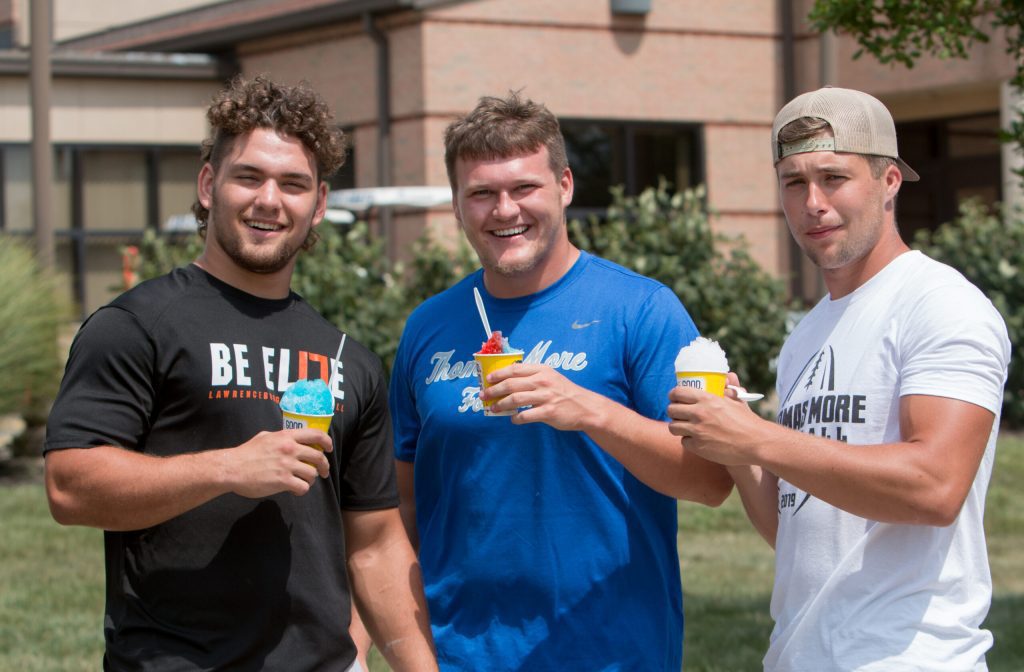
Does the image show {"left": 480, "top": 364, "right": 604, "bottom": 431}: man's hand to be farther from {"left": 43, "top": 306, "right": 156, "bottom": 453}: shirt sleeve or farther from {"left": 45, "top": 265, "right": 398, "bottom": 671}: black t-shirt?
{"left": 43, "top": 306, "right": 156, "bottom": 453}: shirt sleeve

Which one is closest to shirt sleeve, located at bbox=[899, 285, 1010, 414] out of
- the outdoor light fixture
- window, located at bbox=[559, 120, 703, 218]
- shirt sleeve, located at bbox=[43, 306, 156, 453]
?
shirt sleeve, located at bbox=[43, 306, 156, 453]

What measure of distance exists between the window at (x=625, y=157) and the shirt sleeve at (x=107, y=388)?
15720mm

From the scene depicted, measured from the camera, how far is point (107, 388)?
3180 mm

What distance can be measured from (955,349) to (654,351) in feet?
2.96

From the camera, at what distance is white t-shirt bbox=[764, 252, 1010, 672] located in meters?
3.02

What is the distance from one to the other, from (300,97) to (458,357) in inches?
33.5

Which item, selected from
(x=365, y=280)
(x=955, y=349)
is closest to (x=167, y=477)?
(x=955, y=349)

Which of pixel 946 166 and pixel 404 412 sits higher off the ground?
pixel 946 166

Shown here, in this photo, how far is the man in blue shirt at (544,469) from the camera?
3.69 meters

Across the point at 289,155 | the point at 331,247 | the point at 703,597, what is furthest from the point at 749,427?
the point at 331,247

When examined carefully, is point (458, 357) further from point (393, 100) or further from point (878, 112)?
point (393, 100)

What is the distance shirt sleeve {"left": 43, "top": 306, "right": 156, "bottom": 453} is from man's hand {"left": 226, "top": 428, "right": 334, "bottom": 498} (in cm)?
30

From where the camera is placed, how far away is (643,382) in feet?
12.1

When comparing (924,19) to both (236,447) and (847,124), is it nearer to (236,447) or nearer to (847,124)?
(847,124)
